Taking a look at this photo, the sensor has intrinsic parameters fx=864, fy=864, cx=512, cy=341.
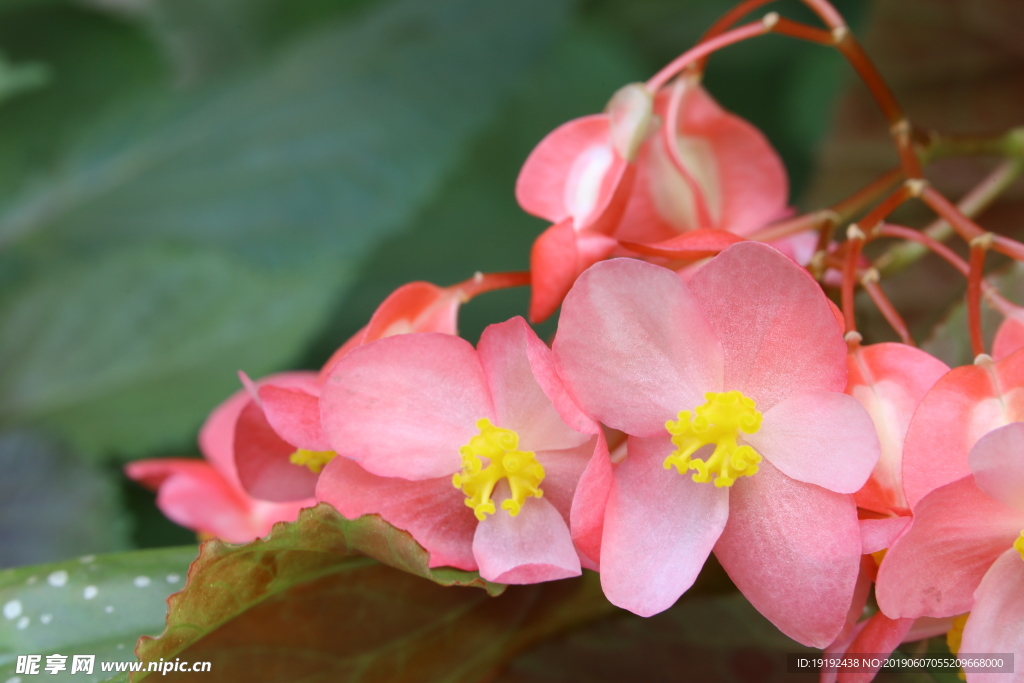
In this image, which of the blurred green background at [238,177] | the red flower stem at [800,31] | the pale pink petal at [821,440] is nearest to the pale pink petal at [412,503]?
the pale pink petal at [821,440]

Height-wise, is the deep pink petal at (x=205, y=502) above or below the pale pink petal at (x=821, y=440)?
above

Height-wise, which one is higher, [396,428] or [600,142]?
[600,142]

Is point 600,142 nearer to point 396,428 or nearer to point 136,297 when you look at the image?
point 396,428

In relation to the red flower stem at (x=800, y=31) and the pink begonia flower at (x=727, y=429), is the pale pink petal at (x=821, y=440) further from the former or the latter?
the red flower stem at (x=800, y=31)

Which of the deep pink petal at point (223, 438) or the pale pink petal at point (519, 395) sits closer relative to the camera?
the pale pink petal at point (519, 395)

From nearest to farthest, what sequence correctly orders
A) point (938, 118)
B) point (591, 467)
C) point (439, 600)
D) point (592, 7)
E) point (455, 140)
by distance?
point (591, 467)
point (439, 600)
point (938, 118)
point (455, 140)
point (592, 7)

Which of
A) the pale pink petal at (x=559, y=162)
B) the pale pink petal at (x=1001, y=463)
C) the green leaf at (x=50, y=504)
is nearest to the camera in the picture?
the pale pink petal at (x=1001, y=463)

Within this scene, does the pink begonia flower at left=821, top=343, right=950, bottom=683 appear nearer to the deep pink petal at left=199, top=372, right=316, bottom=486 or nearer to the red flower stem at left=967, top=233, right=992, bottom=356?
the red flower stem at left=967, top=233, right=992, bottom=356

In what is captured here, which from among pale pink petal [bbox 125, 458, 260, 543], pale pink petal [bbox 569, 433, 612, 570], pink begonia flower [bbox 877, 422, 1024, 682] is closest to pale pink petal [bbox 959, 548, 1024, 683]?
pink begonia flower [bbox 877, 422, 1024, 682]

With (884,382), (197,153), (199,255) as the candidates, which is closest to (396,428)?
(884,382)
